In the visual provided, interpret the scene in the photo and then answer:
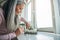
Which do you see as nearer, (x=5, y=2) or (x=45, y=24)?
(x=5, y=2)

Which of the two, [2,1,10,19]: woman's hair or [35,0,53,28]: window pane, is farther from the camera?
[35,0,53,28]: window pane

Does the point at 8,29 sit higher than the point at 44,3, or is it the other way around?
the point at 44,3

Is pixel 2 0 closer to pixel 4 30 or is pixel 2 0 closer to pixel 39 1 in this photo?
pixel 4 30

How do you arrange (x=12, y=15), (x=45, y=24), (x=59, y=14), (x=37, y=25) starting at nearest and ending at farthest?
1. (x=12, y=15)
2. (x=59, y=14)
3. (x=45, y=24)
4. (x=37, y=25)

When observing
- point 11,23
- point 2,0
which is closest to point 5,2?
point 2,0

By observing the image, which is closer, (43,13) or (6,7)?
(6,7)

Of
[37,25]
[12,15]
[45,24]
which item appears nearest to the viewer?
[12,15]

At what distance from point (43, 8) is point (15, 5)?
1296mm

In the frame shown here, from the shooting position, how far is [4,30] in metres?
0.80

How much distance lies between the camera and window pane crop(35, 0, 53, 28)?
1869 mm

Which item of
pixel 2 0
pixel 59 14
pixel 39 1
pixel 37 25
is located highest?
pixel 39 1

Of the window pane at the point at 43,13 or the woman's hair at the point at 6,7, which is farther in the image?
the window pane at the point at 43,13

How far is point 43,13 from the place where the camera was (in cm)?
205

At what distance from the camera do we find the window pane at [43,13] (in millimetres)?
1869
